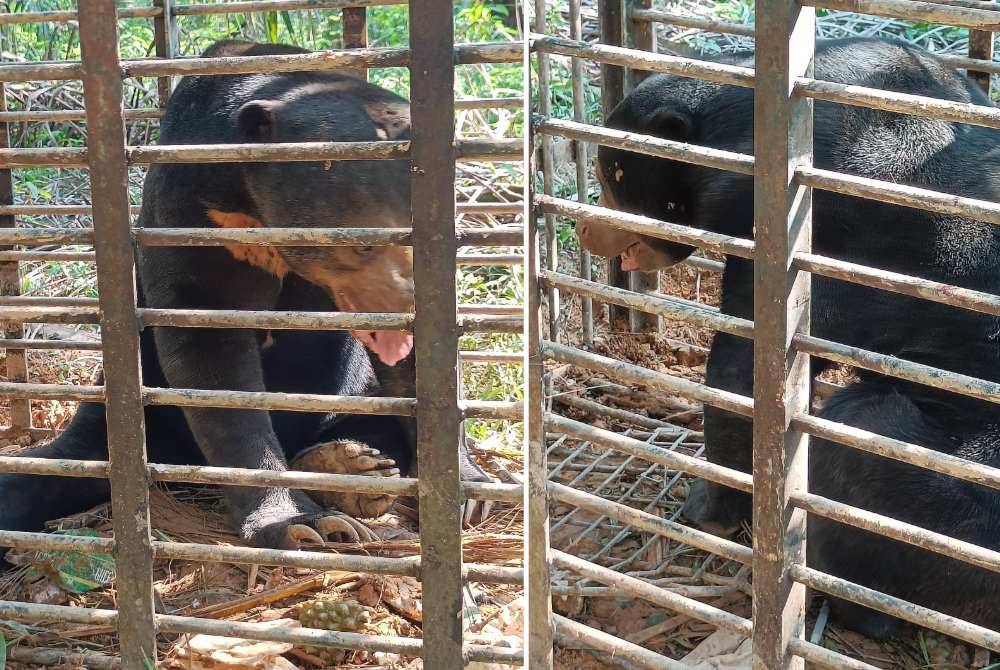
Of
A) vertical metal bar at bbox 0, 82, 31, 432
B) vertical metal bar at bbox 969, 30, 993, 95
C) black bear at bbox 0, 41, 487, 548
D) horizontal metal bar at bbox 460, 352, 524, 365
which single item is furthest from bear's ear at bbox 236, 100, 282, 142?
vertical metal bar at bbox 969, 30, 993, 95

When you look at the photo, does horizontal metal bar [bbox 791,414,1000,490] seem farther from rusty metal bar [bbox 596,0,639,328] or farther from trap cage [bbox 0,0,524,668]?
rusty metal bar [bbox 596,0,639,328]

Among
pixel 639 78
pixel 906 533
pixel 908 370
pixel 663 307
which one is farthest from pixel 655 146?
pixel 639 78

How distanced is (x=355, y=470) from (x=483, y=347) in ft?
6.48

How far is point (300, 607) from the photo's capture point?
11.0ft

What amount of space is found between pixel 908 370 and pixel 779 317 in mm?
287

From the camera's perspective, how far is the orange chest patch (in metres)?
3.97

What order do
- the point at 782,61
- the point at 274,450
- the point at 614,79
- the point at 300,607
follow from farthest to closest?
the point at 614,79, the point at 274,450, the point at 300,607, the point at 782,61

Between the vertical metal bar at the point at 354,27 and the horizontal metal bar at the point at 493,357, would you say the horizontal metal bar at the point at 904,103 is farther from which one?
the vertical metal bar at the point at 354,27

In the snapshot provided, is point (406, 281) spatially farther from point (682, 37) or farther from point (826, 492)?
point (682, 37)

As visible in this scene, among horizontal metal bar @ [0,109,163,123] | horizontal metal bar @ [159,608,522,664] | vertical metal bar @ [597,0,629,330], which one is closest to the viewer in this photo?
horizontal metal bar @ [159,608,522,664]

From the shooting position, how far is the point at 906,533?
2475mm

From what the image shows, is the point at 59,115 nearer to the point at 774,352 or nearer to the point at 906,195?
the point at 774,352

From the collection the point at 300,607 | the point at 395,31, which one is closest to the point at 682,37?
the point at 395,31

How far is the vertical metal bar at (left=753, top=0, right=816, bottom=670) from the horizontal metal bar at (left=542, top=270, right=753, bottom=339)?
6 cm
